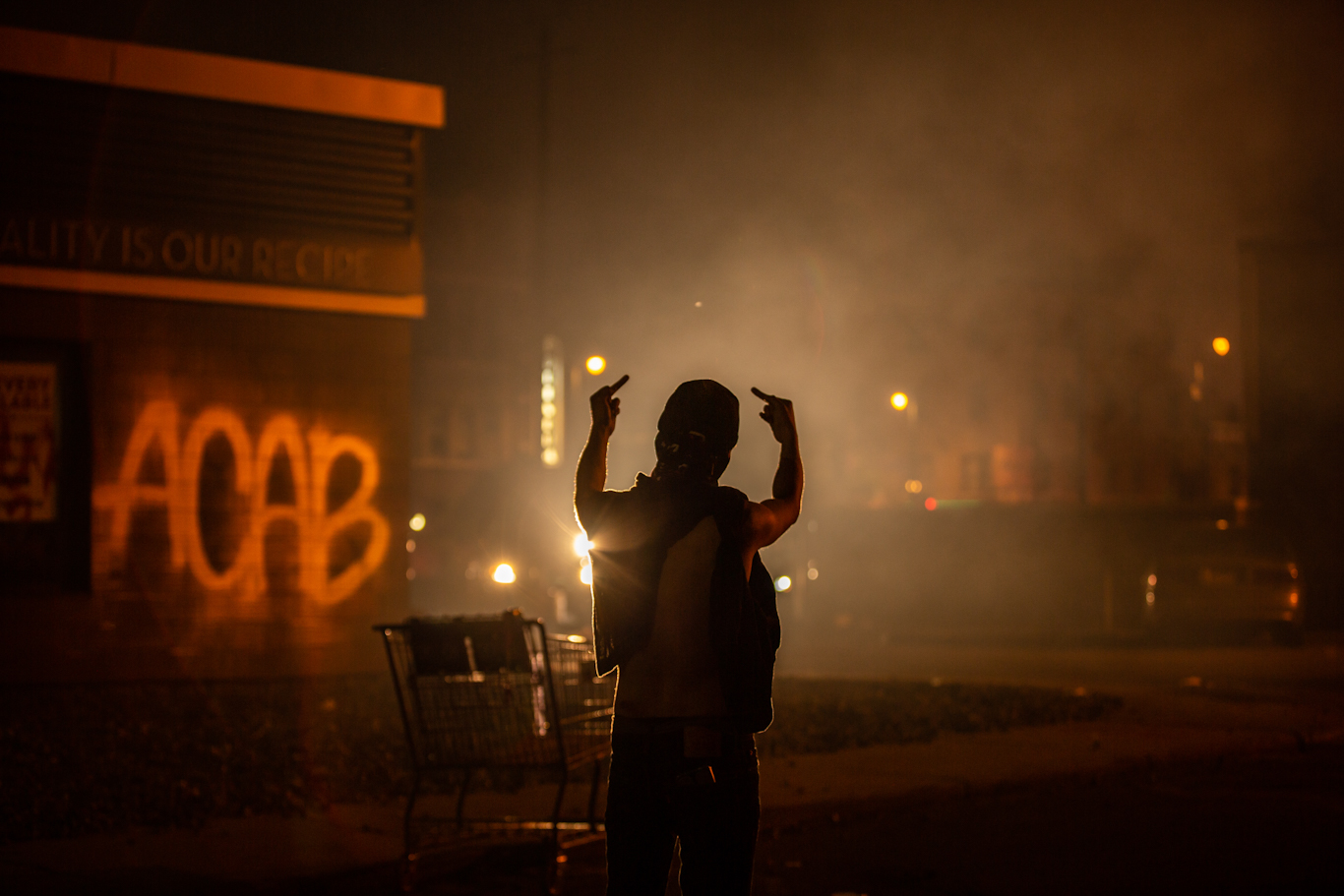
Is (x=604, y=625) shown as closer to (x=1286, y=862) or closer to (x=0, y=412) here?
(x=1286, y=862)

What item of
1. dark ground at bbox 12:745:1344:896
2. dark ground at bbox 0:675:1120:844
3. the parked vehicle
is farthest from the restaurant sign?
the parked vehicle

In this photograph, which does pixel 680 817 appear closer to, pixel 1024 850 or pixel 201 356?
pixel 1024 850

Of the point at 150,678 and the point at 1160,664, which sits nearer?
the point at 150,678

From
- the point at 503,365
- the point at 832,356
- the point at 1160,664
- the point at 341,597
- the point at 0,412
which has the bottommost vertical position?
the point at 1160,664

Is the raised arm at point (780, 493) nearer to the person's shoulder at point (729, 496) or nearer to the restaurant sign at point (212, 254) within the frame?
the person's shoulder at point (729, 496)

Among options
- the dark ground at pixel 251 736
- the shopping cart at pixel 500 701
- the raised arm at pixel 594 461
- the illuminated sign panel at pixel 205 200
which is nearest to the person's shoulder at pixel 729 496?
the raised arm at pixel 594 461

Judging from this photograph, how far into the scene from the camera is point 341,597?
33.9 ft

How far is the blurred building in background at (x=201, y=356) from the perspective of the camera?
9.58 metres

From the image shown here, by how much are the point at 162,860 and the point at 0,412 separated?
5.59m

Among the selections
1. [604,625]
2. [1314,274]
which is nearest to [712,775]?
[604,625]

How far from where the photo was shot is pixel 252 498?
1010cm

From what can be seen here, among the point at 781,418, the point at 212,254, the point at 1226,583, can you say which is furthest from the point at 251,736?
the point at 1226,583

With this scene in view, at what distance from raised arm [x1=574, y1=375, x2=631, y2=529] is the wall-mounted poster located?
7.70m

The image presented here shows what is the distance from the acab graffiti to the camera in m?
9.78
